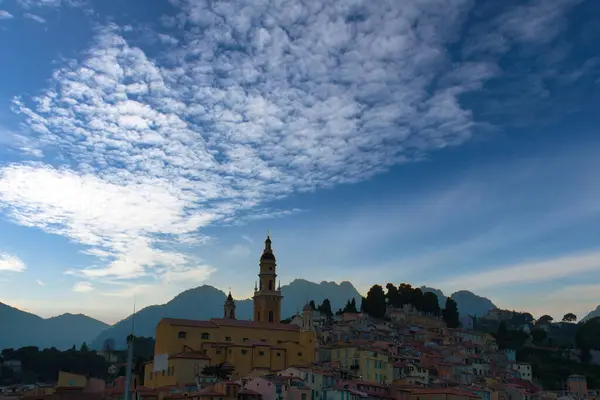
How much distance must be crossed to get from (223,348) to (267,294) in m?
18.8

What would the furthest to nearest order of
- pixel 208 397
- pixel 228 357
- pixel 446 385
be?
pixel 228 357 → pixel 446 385 → pixel 208 397

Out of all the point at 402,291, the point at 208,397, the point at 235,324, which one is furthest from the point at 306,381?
the point at 402,291

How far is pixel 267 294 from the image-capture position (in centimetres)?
8719

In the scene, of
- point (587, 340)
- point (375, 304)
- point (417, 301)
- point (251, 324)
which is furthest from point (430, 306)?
point (251, 324)

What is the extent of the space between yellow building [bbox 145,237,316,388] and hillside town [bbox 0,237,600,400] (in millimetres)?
109

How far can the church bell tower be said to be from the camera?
87062 millimetres

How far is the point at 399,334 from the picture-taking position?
314 feet

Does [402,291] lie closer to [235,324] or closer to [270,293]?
[270,293]

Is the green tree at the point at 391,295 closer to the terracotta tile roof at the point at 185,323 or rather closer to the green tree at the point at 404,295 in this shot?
the green tree at the point at 404,295

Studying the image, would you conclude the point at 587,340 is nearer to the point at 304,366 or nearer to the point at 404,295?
the point at 404,295

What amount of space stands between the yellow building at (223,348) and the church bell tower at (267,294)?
9401mm

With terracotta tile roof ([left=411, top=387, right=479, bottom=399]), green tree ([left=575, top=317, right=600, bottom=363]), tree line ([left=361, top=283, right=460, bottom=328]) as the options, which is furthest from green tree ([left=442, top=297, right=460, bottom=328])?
terracotta tile roof ([left=411, top=387, right=479, bottom=399])

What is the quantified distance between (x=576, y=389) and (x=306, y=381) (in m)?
48.0

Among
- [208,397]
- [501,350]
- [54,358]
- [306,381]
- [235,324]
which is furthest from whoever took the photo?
[54,358]
